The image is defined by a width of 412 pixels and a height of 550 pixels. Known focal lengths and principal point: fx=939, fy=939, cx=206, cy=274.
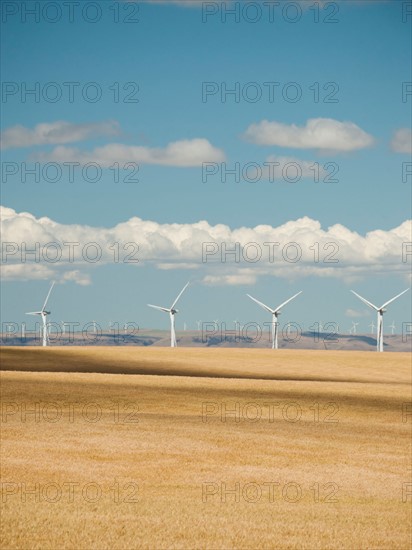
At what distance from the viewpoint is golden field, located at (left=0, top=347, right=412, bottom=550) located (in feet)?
75.5

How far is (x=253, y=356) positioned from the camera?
119375mm

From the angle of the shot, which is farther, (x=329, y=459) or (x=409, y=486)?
(x=329, y=459)

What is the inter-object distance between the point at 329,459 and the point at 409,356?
91557 mm

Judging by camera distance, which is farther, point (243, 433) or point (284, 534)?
point (243, 433)

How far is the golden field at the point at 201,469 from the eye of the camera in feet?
75.5

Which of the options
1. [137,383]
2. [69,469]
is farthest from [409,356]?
[69,469]

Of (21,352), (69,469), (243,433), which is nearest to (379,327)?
(21,352)

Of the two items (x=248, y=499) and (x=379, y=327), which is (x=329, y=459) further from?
(x=379, y=327)

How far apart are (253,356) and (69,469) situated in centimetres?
9014

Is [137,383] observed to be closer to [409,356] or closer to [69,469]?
[69,469]

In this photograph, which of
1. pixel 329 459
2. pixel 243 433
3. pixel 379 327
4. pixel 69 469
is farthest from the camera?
pixel 379 327

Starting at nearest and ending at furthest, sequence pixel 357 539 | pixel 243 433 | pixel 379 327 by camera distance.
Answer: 1. pixel 357 539
2. pixel 243 433
3. pixel 379 327

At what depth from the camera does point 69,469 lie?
98.2ft

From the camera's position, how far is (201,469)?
3098 cm
